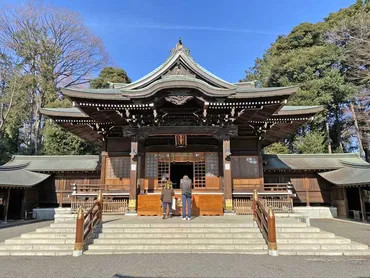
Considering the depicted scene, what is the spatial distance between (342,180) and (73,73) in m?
30.8

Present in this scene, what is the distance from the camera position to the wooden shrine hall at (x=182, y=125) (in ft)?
31.9

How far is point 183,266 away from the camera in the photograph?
548cm

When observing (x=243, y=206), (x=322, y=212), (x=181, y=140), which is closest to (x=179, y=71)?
(x=181, y=140)

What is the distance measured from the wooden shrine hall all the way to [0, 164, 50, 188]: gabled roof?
3922 mm

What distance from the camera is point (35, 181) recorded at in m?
14.7

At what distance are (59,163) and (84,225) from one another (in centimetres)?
1157

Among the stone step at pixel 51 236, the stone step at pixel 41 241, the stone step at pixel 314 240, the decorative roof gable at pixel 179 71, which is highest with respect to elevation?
the decorative roof gable at pixel 179 71

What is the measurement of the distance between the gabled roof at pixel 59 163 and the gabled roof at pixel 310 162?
11.2m

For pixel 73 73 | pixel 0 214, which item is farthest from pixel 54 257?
pixel 73 73

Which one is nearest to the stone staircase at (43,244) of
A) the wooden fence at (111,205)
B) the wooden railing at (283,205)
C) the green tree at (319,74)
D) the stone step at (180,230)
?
the stone step at (180,230)

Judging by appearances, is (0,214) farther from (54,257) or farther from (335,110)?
(335,110)

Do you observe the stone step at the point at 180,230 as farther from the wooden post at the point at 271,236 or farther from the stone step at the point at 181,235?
the wooden post at the point at 271,236

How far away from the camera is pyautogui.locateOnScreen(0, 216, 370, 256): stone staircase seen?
664cm

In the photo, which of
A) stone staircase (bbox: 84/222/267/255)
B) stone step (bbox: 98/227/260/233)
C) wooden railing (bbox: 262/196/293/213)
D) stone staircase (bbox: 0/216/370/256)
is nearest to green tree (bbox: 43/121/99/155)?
stone staircase (bbox: 0/216/370/256)
